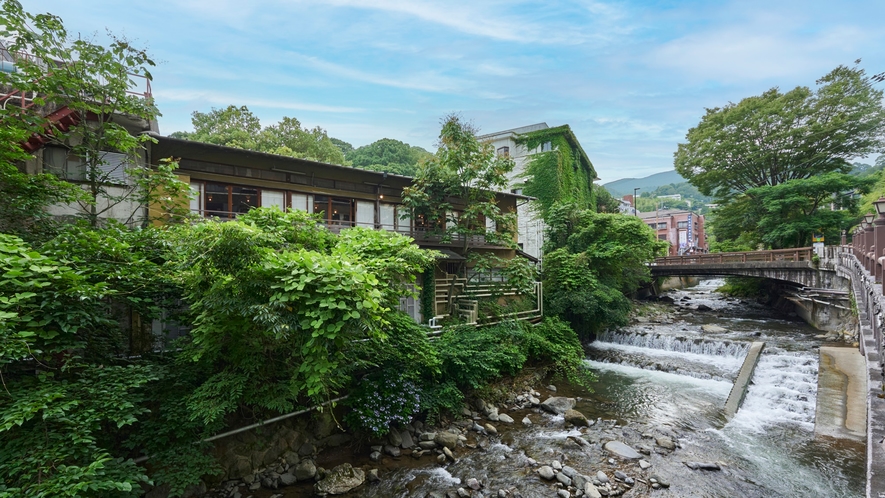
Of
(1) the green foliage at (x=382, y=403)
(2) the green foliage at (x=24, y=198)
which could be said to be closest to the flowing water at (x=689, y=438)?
(1) the green foliage at (x=382, y=403)

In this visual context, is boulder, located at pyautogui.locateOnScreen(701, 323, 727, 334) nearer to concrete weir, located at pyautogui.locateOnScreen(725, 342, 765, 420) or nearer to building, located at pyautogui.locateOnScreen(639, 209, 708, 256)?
concrete weir, located at pyautogui.locateOnScreen(725, 342, 765, 420)

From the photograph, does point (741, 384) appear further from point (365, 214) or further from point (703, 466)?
point (365, 214)

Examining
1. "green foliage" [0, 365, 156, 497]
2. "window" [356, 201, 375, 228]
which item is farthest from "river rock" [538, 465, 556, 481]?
"window" [356, 201, 375, 228]

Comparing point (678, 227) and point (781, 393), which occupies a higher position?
point (678, 227)

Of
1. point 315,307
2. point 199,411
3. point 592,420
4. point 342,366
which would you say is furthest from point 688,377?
point 199,411

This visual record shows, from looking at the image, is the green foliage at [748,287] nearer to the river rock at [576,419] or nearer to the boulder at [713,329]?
the boulder at [713,329]

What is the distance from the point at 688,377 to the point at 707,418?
4.12 meters

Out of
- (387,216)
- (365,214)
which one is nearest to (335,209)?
(365,214)

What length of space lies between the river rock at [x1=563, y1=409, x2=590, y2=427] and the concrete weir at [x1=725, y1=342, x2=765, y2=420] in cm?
426

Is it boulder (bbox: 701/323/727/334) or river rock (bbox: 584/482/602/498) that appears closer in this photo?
river rock (bbox: 584/482/602/498)

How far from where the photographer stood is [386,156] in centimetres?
4481

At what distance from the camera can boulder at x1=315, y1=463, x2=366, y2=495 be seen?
8.02m

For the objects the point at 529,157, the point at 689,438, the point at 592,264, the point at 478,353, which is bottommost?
the point at 689,438

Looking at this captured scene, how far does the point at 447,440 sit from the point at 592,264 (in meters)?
15.5
